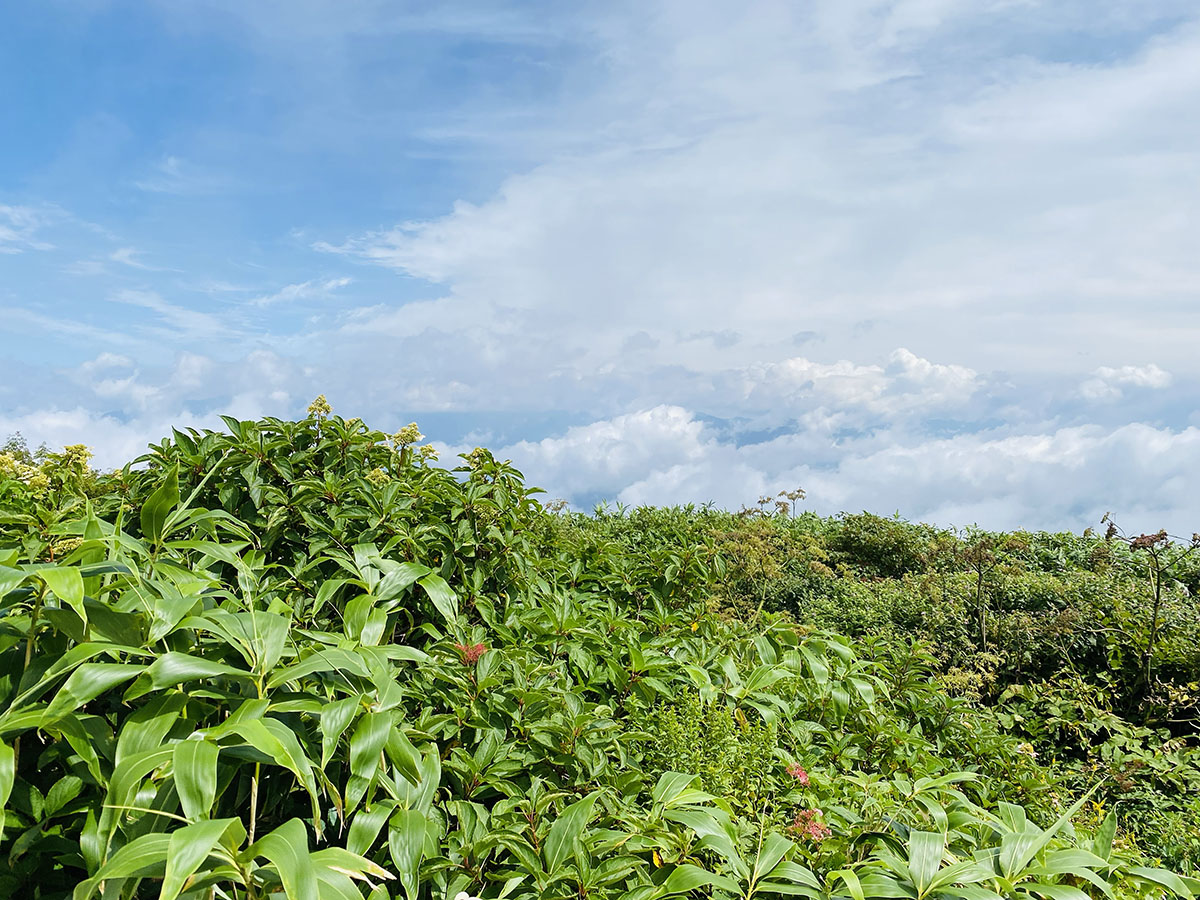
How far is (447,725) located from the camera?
98.5 inches

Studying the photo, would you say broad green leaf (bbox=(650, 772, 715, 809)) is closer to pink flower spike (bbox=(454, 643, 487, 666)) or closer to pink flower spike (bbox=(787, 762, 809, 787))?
pink flower spike (bbox=(787, 762, 809, 787))

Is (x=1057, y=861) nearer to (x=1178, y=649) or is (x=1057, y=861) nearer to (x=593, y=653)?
(x=593, y=653)

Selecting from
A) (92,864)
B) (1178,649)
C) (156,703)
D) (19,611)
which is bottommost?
(1178,649)

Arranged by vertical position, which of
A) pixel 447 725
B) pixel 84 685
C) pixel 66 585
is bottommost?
pixel 447 725

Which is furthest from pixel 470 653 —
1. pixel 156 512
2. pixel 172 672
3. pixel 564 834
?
pixel 172 672

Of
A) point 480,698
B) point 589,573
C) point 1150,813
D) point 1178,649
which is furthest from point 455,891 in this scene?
point 1178,649

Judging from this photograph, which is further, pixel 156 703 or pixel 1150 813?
pixel 1150 813

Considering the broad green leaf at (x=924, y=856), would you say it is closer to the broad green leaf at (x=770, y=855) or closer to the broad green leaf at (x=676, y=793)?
the broad green leaf at (x=770, y=855)

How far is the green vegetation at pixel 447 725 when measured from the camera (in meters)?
1.56

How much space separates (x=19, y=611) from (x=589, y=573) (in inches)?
102

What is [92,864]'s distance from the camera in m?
1.50

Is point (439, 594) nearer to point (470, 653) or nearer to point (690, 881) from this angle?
point (470, 653)

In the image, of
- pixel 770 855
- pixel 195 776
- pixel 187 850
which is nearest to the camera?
pixel 187 850

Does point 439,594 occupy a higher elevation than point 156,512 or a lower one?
lower
